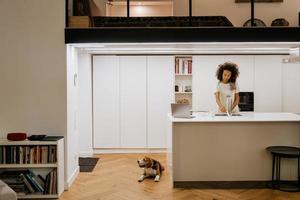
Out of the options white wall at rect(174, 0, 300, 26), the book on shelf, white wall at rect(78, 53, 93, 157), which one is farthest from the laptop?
white wall at rect(174, 0, 300, 26)

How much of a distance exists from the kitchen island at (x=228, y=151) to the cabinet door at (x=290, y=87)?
8.80 ft

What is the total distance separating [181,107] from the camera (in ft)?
18.2

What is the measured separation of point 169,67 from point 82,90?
184 centimetres

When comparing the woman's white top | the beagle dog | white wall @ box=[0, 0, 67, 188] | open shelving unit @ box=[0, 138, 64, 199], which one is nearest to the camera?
open shelving unit @ box=[0, 138, 64, 199]

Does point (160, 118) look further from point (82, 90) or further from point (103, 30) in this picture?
point (103, 30)

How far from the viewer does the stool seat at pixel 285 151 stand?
→ 4902mm

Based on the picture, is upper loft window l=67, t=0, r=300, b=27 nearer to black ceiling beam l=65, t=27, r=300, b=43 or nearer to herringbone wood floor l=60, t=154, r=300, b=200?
black ceiling beam l=65, t=27, r=300, b=43

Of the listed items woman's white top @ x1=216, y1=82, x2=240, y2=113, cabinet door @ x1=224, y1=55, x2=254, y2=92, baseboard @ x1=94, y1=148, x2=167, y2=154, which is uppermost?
cabinet door @ x1=224, y1=55, x2=254, y2=92

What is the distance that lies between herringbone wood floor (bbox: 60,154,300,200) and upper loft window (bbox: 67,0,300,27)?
235 centimetres

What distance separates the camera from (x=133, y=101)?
25.6ft

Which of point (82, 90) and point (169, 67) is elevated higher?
point (169, 67)

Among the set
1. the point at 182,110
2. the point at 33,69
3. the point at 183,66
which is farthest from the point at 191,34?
the point at 183,66

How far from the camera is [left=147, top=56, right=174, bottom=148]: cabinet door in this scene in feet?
25.4

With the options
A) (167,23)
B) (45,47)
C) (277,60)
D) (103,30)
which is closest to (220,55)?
(277,60)
